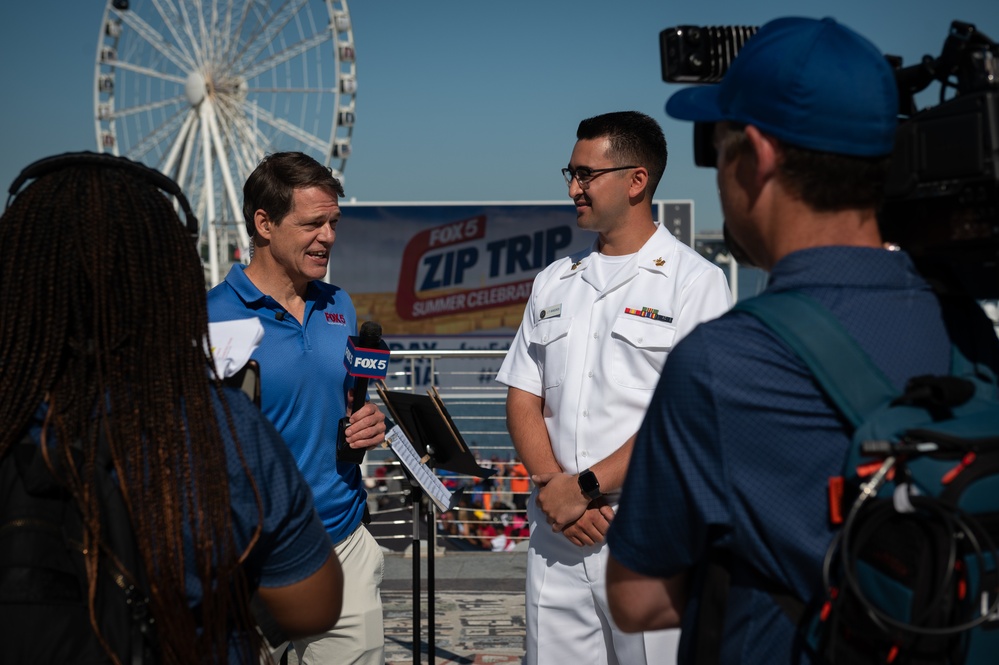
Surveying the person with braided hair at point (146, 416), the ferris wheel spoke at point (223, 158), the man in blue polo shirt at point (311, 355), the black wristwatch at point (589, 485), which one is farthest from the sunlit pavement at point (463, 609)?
the ferris wheel spoke at point (223, 158)

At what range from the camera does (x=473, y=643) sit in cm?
511

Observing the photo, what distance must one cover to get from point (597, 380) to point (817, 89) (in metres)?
1.89

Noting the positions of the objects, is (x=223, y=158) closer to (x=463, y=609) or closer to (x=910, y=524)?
(x=463, y=609)

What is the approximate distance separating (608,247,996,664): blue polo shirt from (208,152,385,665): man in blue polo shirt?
1.93m

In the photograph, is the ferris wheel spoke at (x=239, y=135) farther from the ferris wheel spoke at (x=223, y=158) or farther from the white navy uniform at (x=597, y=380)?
the white navy uniform at (x=597, y=380)

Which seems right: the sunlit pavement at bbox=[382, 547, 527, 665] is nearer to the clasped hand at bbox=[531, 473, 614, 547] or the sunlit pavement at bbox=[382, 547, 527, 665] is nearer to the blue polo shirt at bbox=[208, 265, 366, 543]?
the blue polo shirt at bbox=[208, 265, 366, 543]

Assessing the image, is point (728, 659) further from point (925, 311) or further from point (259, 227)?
point (259, 227)

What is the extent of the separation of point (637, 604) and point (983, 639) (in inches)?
17.2

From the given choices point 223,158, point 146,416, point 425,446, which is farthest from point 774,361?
point 223,158

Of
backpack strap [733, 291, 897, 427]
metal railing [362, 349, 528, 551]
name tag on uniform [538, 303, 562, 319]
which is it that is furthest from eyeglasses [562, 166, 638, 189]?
metal railing [362, 349, 528, 551]

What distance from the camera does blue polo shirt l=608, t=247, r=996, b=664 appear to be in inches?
Answer: 51.4

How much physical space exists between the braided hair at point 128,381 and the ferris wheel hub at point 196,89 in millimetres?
32348

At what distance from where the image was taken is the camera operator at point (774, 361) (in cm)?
131

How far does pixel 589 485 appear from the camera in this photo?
10.0ft
